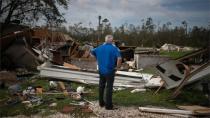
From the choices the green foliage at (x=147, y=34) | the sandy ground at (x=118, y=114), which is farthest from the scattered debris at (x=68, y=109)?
the green foliage at (x=147, y=34)

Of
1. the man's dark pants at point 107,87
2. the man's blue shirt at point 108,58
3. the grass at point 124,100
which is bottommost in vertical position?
the grass at point 124,100

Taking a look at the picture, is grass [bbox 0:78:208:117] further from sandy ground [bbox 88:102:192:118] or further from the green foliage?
the green foliage

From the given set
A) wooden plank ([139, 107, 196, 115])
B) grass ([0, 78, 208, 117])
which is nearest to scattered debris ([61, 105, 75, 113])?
grass ([0, 78, 208, 117])

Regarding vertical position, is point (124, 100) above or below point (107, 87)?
below

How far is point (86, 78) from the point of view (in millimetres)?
14719

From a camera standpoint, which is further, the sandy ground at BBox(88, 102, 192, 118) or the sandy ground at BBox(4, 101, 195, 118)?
the sandy ground at BBox(88, 102, 192, 118)

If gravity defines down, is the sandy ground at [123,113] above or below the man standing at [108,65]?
below

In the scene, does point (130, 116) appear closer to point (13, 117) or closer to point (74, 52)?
point (13, 117)

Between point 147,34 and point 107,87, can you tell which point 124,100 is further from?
point 147,34

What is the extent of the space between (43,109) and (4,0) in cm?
1360

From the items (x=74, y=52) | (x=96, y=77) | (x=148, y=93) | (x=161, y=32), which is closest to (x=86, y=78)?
(x=96, y=77)

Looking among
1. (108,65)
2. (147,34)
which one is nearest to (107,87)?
(108,65)

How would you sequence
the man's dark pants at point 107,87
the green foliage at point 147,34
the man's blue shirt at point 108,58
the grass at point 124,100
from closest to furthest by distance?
1. the grass at point 124,100
2. the man's dark pants at point 107,87
3. the man's blue shirt at point 108,58
4. the green foliage at point 147,34

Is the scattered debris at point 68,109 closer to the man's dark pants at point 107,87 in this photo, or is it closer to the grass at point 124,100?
the grass at point 124,100
